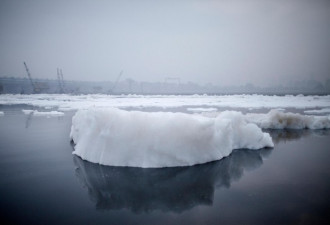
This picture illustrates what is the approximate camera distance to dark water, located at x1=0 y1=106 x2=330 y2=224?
9.45 feet

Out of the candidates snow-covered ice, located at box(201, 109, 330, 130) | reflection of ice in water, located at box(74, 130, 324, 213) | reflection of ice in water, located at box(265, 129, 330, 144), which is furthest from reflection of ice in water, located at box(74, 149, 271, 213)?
snow-covered ice, located at box(201, 109, 330, 130)

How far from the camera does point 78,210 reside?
3041 millimetres

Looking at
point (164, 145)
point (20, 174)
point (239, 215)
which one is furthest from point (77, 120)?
point (239, 215)

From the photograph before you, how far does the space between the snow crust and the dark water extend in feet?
0.71

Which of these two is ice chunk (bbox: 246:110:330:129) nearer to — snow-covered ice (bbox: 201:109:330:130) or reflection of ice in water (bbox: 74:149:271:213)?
snow-covered ice (bbox: 201:109:330:130)

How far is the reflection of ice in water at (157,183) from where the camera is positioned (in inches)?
129

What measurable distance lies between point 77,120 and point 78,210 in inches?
173

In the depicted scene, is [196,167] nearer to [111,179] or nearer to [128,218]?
[111,179]

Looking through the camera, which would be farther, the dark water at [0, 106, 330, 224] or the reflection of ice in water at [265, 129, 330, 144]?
the reflection of ice in water at [265, 129, 330, 144]

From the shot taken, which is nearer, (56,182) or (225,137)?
(56,182)

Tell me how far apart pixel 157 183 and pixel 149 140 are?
1.04m

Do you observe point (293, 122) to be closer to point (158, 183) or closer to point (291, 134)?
point (291, 134)

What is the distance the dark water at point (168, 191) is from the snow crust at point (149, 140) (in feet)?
0.71

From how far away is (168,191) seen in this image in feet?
12.0
